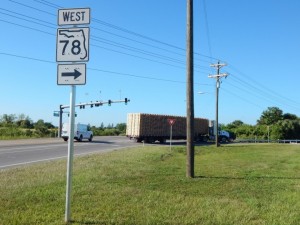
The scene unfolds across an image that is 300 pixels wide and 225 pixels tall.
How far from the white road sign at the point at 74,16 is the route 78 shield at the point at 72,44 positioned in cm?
15

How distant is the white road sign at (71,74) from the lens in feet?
24.4

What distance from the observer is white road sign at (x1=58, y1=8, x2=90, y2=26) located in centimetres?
753

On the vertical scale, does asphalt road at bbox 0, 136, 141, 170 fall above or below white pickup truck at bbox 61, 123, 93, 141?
below

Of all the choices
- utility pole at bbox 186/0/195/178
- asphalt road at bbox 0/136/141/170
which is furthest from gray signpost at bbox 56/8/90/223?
asphalt road at bbox 0/136/141/170

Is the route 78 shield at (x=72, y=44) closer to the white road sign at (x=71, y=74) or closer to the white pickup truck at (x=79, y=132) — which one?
the white road sign at (x=71, y=74)

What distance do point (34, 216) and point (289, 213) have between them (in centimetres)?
463

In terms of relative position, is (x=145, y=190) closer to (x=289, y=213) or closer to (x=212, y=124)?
(x=289, y=213)

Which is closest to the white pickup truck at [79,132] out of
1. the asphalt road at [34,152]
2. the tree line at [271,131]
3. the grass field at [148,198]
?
the asphalt road at [34,152]

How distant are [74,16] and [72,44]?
1.68 feet

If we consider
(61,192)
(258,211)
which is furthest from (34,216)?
(258,211)

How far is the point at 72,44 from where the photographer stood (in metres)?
7.47

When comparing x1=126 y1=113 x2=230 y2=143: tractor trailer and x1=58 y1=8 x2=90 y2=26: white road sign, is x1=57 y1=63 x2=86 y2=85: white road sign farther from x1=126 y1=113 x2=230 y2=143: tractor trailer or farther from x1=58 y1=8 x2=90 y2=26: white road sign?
x1=126 y1=113 x2=230 y2=143: tractor trailer

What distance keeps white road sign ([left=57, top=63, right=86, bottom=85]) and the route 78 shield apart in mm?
104

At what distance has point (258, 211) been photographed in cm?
848
